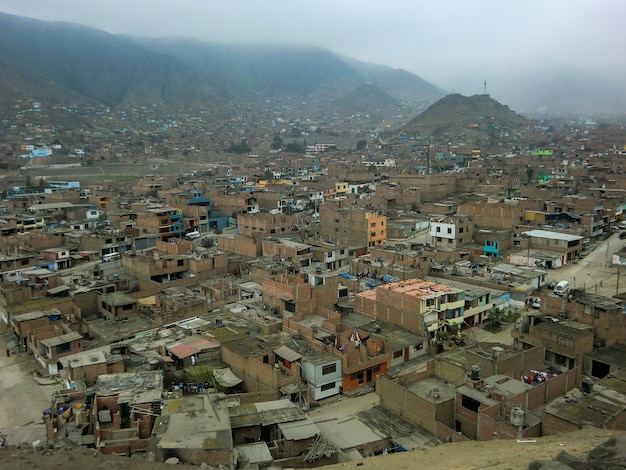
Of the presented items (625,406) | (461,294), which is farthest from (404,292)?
(625,406)

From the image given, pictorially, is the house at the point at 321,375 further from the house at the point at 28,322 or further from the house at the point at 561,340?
the house at the point at 28,322

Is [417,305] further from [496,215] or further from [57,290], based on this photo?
[496,215]

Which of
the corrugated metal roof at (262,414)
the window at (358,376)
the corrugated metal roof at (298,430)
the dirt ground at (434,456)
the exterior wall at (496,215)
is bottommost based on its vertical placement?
the window at (358,376)

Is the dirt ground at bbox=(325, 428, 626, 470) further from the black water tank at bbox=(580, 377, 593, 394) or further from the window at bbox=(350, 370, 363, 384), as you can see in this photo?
the window at bbox=(350, 370, 363, 384)

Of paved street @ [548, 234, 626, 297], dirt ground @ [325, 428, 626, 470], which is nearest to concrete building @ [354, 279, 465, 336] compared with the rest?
dirt ground @ [325, 428, 626, 470]

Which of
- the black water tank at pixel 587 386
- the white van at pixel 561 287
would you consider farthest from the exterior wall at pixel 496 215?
the black water tank at pixel 587 386
